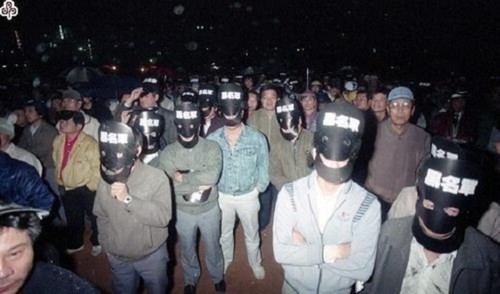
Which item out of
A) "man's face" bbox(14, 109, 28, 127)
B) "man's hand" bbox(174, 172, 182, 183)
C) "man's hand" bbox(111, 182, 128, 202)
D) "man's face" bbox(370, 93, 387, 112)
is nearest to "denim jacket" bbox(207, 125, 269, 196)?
"man's hand" bbox(174, 172, 182, 183)

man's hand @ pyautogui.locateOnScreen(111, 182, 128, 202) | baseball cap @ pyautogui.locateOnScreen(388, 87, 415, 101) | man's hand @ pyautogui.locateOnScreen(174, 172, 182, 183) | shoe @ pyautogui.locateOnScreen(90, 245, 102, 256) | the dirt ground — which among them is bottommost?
the dirt ground

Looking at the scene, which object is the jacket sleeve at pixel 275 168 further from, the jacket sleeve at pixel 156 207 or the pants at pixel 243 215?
the jacket sleeve at pixel 156 207

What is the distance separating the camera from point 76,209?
6.32 m

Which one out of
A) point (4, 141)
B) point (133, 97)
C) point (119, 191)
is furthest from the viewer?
point (133, 97)

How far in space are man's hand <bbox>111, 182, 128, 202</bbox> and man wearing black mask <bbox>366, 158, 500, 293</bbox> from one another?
244 centimetres

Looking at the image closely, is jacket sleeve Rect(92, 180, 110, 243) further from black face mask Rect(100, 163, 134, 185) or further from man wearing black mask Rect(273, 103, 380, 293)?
man wearing black mask Rect(273, 103, 380, 293)

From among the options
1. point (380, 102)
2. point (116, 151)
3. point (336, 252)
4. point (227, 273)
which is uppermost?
point (380, 102)

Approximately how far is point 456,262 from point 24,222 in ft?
9.62

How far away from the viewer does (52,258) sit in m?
3.15

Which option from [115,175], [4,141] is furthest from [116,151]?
[4,141]

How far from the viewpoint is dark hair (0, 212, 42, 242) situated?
7.28 ft

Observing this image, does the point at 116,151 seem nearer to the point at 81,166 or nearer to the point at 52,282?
the point at 52,282

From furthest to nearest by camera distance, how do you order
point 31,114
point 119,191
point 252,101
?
point 252,101, point 31,114, point 119,191

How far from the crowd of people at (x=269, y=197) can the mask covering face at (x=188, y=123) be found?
0.8 inches
